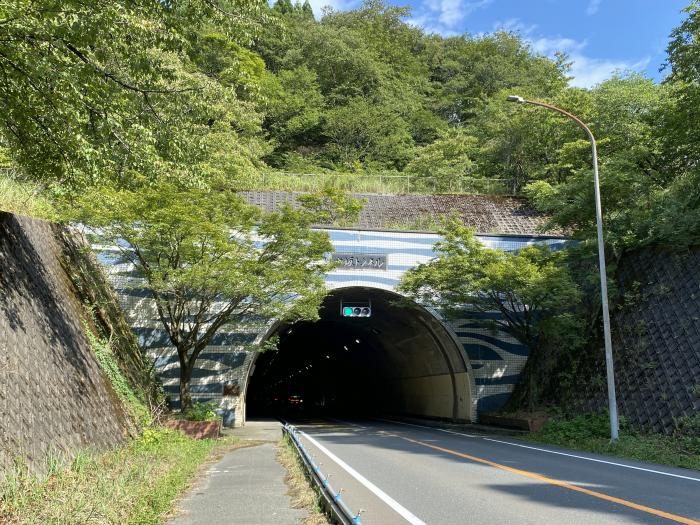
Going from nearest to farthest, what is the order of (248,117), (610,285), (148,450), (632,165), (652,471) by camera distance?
(652,471) → (148,450) → (610,285) → (632,165) → (248,117)

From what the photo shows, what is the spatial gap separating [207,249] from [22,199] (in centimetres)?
447

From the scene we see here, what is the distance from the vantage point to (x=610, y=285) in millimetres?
18156

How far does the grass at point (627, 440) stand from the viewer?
37.0ft

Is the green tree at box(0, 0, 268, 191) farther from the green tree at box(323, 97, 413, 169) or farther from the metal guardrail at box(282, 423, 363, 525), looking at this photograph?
the green tree at box(323, 97, 413, 169)

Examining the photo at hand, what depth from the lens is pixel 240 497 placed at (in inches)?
279

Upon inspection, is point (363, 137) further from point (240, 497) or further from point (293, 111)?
point (240, 497)

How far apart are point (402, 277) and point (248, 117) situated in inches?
558

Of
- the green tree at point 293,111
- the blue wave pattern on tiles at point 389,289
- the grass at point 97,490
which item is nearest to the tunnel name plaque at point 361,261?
the blue wave pattern on tiles at point 389,289

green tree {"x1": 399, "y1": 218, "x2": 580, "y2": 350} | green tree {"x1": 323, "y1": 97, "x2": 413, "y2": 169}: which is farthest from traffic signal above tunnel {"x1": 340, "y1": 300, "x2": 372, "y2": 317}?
green tree {"x1": 323, "y1": 97, "x2": 413, "y2": 169}

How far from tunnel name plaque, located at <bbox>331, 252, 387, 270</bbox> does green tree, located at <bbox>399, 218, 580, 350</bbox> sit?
6.73ft

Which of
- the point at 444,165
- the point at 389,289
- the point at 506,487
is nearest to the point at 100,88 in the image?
the point at 506,487

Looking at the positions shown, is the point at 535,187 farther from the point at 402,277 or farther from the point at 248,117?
the point at 248,117

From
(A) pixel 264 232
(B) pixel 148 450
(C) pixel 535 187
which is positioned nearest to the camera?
(B) pixel 148 450

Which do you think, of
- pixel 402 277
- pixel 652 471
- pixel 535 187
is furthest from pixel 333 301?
pixel 652 471
